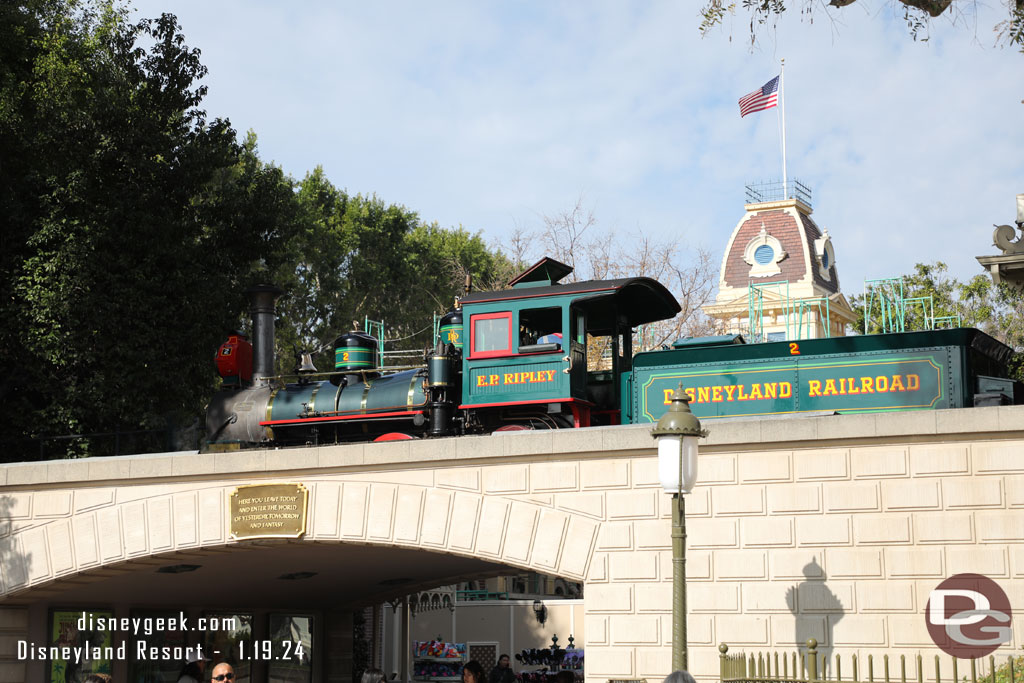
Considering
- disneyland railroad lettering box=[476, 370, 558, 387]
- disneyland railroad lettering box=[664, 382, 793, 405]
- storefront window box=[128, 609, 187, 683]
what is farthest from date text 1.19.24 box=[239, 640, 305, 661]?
disneyland railroad lettering box=[664, 382, 793, 405]

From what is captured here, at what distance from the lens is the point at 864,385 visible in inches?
563

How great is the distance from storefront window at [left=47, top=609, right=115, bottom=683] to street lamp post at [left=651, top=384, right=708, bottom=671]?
12.0 m

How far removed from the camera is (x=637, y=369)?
15477 millimetres

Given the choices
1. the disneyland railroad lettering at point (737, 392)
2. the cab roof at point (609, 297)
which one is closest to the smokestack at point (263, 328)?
the cab roof at point (609, 297)

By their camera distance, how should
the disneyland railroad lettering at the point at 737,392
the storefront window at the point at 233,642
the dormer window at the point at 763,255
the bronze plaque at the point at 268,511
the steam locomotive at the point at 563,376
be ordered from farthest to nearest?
the dormer window at the point at 763,255
the storefront window at the point at 233,642
the bronze plaque at the point at 268,511
the disneyland railroad lettering at the point at 737,392
the steam locomotive at the point at 563,376

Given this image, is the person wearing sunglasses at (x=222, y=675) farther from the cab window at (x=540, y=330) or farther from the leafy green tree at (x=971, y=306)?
the leafy green tree at (x=971, y=306)

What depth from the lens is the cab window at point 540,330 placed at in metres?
16.2

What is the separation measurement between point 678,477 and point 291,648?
51.7 ft

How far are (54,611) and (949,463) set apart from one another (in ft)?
45.3

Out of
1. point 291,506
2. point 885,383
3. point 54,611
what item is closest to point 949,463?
point 885,383

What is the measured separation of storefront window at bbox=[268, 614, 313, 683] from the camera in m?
22.7

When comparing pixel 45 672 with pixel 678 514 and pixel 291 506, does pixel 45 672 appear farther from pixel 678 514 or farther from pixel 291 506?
pixel 678 514

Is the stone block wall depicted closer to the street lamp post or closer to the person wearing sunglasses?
the street lamp post

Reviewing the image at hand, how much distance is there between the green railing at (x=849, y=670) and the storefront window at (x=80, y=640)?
11.4m
